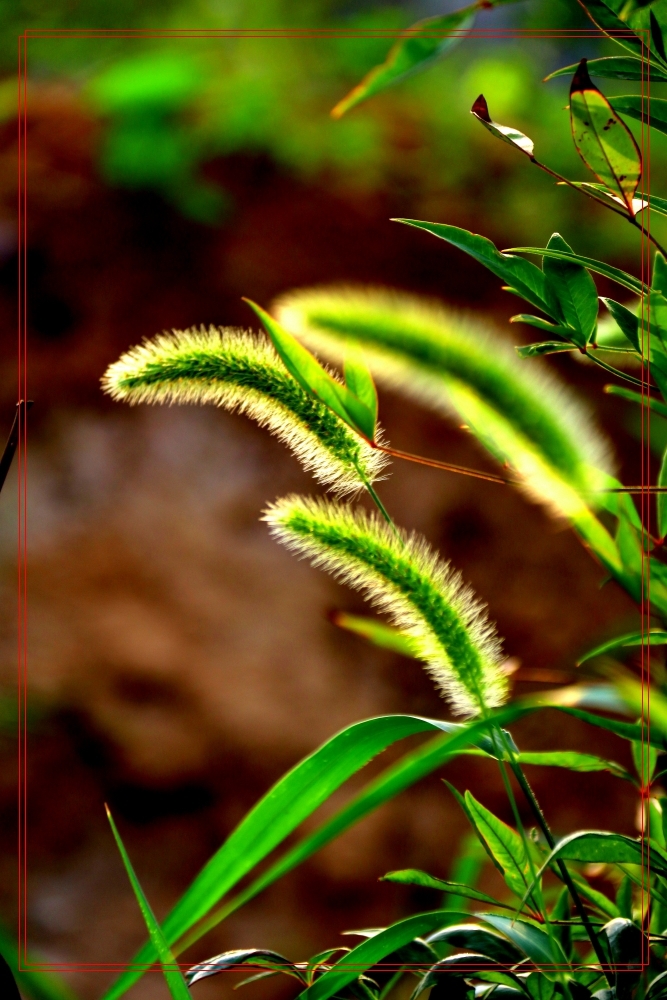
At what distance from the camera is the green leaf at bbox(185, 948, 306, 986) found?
0.32 m

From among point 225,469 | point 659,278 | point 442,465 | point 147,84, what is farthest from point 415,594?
point 147,84

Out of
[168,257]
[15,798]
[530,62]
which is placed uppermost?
[530,62]

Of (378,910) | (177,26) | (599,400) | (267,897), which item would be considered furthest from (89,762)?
(177,26)

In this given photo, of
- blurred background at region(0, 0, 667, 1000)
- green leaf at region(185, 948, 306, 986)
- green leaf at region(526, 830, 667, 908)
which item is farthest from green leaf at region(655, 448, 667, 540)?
blurred background at region(0, 0, 667, 1000)

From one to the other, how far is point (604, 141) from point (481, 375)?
100mm

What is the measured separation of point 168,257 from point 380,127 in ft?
1.83

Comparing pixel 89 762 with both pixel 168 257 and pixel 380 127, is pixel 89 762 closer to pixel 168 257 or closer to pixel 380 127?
pixel 168 257

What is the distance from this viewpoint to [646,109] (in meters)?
0.32

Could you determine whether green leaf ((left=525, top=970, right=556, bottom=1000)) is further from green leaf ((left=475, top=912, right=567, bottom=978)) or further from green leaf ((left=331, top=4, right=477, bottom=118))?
green leaf ((left=331, top=4, right=477, bottom=118))

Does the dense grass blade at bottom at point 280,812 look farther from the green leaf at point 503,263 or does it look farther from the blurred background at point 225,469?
the blurred background at point 225,469

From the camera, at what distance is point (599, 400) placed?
5.75 ft

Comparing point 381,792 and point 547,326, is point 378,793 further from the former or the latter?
point 547,326

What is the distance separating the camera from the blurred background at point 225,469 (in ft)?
5.00

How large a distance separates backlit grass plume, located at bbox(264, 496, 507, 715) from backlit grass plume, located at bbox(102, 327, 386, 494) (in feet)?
0.08
